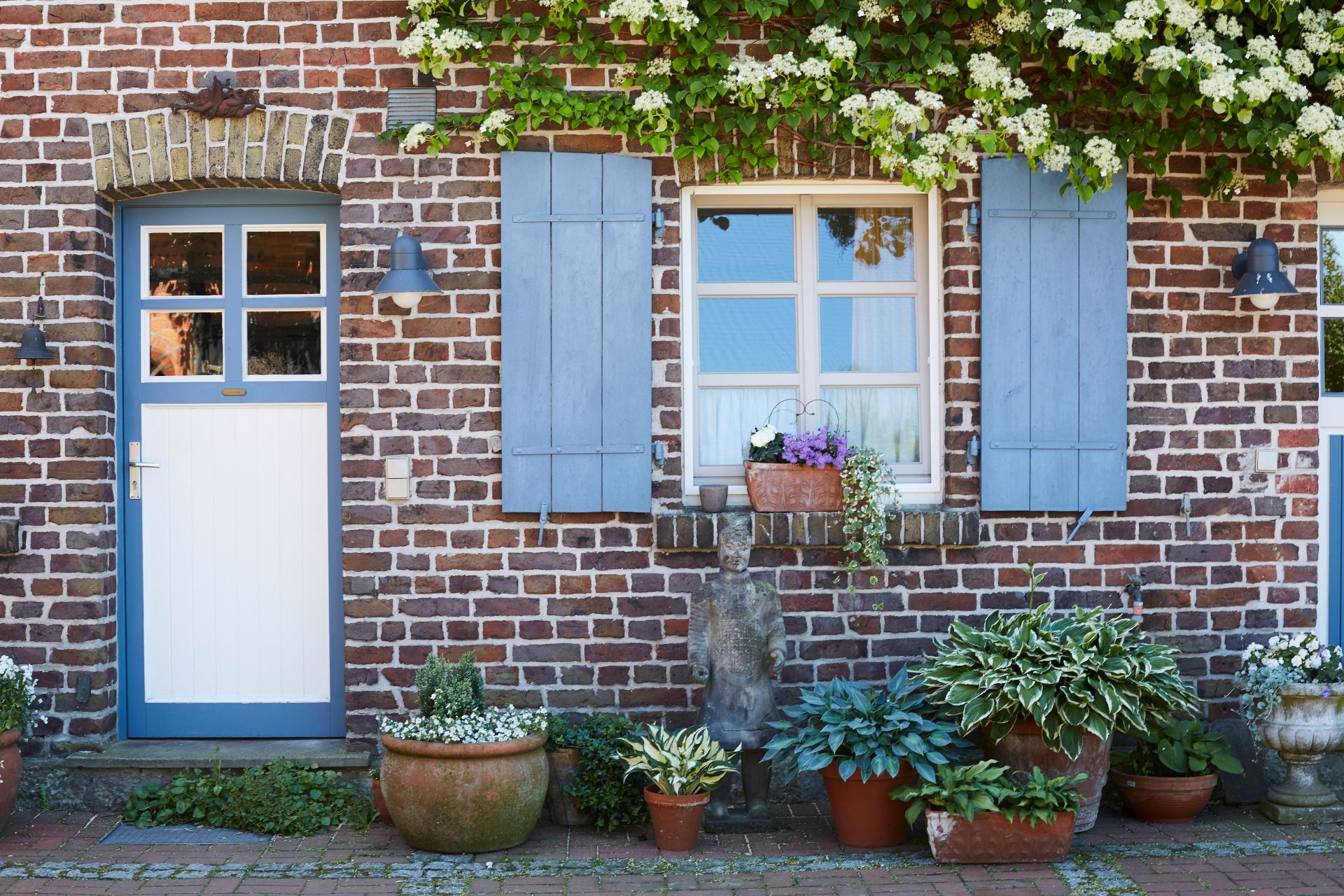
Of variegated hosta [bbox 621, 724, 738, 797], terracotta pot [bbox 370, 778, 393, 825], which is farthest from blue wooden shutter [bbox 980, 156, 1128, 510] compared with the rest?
terracotta pot [bbox 370, 778, 393, 825]

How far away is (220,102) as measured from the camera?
18.2ft

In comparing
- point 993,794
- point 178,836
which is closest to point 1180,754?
point 993,794

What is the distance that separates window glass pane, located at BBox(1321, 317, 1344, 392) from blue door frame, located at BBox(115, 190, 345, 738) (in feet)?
15.7

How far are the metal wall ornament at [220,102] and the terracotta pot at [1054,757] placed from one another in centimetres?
425

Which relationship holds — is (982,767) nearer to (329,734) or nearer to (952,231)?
(952,231)

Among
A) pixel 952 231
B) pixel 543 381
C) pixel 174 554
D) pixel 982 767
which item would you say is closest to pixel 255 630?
pixel 174 554

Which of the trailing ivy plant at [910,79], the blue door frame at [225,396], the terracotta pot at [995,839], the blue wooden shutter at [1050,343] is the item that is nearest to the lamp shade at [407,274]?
the trailing ivy plant at [910,79]

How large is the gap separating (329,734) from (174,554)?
113 centimetres

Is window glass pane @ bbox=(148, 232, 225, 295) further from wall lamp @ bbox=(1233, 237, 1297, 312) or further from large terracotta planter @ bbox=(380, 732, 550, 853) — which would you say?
wall lamp @ bbox=(1233, 237, 1297, 312)

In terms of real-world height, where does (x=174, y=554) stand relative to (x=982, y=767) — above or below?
above

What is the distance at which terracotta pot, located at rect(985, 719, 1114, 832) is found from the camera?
4.98 m

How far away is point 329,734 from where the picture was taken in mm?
5875

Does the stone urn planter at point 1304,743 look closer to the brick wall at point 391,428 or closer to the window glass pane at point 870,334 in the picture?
the brick wall at point 391,428

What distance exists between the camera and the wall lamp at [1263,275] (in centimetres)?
545
